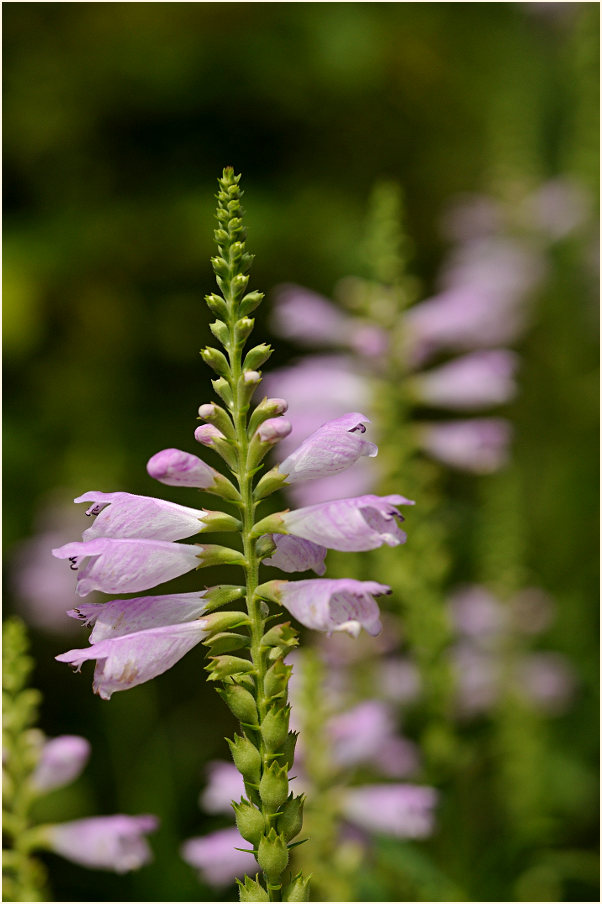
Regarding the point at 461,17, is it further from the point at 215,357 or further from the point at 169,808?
the point at 215,357

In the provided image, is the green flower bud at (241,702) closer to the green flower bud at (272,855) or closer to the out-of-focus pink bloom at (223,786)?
the green flower bud at (272,855)

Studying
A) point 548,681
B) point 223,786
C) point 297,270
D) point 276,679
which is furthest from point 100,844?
point 297,270

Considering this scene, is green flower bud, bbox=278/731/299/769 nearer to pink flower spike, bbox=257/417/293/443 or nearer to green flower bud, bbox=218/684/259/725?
green flower bud, bbox=218/684/259/725

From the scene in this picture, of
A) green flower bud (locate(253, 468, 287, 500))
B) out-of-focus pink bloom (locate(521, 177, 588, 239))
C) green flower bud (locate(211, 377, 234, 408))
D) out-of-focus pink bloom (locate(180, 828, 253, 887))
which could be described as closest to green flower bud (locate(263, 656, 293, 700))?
green flower bud (locate(253, 468, 287, 500))

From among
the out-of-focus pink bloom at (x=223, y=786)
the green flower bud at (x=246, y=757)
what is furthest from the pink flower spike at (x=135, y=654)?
the out-of-focus pink bloom at (x=223, y=786)

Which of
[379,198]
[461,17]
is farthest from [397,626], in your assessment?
[461,17]
